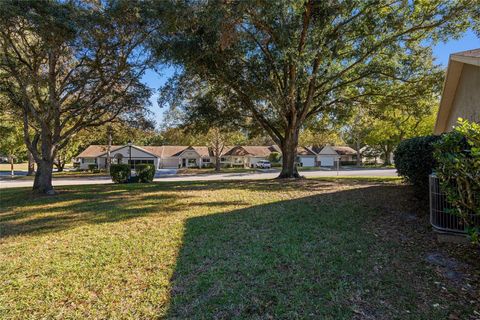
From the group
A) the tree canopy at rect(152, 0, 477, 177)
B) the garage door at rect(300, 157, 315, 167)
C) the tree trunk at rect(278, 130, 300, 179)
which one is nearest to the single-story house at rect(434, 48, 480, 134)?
the tree canopy at rect(152, 0, 477, 177)

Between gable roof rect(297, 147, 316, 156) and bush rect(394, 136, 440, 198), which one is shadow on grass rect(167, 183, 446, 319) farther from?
gable roof rect(297, 147, 316, 156)

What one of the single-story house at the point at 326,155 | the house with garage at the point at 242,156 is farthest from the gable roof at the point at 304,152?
the house with garage at the point at 242,156

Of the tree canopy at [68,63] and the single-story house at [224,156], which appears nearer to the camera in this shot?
the tree canopy at [68,63]

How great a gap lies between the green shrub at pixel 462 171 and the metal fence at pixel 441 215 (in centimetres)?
89

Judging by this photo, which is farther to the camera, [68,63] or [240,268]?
[68,63]

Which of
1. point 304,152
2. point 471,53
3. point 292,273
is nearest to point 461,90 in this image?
point 471,53

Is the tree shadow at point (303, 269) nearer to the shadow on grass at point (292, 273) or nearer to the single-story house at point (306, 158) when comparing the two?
the shadow on grass at point (292, 273)

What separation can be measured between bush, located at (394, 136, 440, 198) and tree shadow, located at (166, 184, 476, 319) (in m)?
0.74

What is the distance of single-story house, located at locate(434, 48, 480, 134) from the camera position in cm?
691

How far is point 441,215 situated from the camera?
4.74 meters

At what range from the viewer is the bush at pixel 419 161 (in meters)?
5.95

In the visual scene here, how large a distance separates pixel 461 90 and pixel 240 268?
32.0 ft

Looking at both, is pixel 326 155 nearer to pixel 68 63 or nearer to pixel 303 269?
pixel 68 63

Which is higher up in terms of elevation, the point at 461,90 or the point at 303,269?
the point at 461,90
